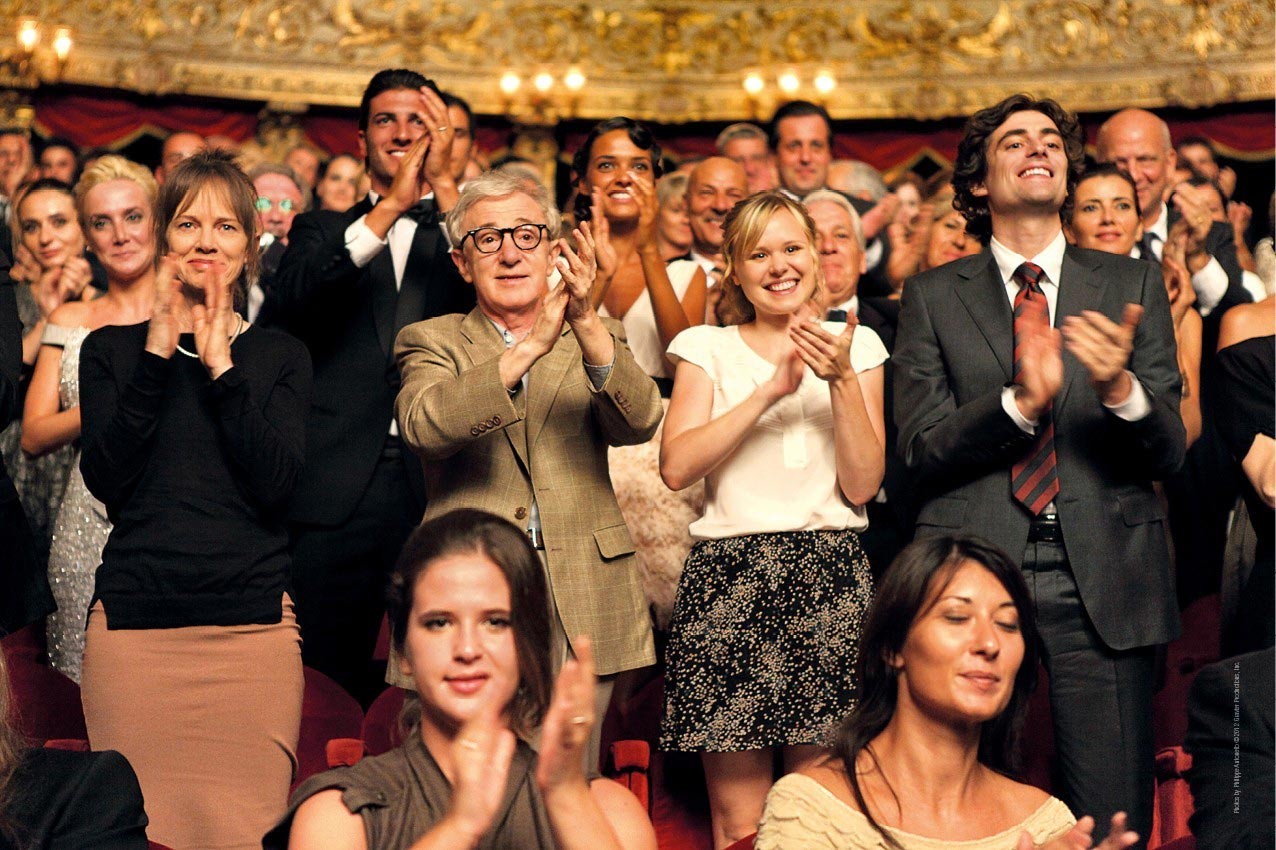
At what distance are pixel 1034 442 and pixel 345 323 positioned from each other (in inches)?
65.8

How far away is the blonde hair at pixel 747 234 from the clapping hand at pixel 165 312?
3.81 feet

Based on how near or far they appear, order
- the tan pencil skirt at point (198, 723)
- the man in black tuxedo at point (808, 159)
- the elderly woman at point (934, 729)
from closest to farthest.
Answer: the elderly woman at point (934, 729)
the tan pencil skirt at point (198, 723)
the man in black tuxedo at point (808, 159)

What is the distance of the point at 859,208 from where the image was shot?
569 centimetres

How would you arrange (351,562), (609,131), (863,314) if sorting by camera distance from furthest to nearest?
1. (609,131)
2. (863,314)
3. (351,562)

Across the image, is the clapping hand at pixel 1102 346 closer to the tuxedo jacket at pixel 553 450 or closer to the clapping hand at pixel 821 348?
the clapping hand at pixel 821 348

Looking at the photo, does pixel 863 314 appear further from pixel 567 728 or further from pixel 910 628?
pixel 567 728

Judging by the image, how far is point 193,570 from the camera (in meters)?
3.21

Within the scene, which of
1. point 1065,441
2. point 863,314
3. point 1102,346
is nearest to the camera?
point 1102,346

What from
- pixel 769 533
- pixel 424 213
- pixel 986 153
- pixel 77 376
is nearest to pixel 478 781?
pixel 769 533

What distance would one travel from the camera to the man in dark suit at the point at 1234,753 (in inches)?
94.1

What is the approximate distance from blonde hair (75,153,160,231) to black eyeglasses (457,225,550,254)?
1335mm

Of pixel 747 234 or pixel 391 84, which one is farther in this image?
pixel 391 84

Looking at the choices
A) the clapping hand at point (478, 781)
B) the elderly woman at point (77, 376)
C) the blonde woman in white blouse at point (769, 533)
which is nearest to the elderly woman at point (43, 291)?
the elderly woman at point (77, 376)

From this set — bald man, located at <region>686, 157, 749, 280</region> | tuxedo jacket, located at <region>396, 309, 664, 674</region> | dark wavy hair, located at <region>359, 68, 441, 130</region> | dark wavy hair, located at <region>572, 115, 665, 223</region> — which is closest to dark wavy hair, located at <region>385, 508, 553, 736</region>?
tuxedo jacket, located at <region>396, 309, 664, 674</region>
